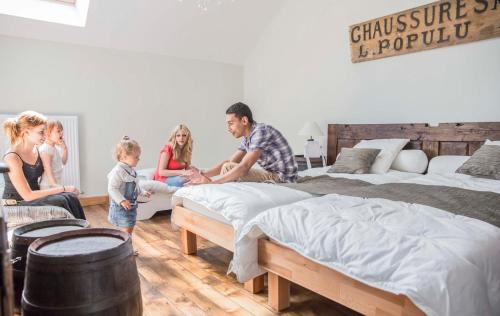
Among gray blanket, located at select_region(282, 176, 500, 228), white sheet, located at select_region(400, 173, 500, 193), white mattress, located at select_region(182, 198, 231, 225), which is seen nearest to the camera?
gray blanket, located at select_region(282, 176, 500, 228)

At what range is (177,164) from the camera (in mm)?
3305

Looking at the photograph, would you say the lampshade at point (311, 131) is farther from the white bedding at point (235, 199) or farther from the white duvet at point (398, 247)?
the white duvet at point (398, 247)

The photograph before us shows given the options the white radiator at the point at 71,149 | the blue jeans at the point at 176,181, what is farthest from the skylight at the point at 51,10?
the blue jeans at the point at 176,181

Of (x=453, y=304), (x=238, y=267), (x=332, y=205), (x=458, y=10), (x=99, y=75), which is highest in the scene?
(x=458, y=10)

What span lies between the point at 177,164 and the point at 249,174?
1.06m

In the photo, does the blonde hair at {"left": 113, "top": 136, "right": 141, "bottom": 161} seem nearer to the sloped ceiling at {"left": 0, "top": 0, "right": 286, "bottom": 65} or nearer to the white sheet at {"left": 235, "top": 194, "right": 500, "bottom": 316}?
the white sheet at {"left": 235, "top": 194, "right": 500, "bottom": 316}

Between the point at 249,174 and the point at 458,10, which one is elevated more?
the point at 458,10

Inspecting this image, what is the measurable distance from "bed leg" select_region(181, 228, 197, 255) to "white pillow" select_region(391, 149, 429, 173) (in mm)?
1914

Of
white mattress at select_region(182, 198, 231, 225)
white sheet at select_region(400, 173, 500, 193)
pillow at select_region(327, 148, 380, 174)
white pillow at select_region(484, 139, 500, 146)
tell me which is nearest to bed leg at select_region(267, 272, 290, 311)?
white mattress at select_region(182, 198, 231, 225)

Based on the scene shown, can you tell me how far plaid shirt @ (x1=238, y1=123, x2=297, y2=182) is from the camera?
2389 millimetres

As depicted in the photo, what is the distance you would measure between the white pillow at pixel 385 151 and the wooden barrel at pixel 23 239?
8.05 ft

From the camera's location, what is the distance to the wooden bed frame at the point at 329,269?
1235 millimetres

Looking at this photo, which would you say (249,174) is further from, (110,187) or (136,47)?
(136,47)

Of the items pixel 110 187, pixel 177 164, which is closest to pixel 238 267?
pixel 110 187
